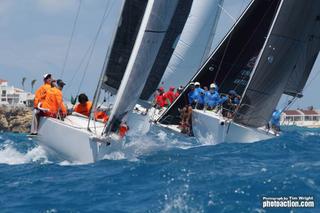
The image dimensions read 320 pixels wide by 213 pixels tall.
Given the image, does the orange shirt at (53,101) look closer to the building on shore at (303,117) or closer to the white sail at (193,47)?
the white sail at (193,47)

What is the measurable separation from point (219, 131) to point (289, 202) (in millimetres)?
9132

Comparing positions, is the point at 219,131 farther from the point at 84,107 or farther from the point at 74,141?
the point at 74,141

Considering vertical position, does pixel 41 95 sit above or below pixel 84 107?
above

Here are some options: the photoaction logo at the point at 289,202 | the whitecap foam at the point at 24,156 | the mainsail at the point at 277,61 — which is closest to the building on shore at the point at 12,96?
the mainsail at the point at 277,61

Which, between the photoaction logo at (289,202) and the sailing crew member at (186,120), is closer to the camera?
the photoaction logo at (289,202)

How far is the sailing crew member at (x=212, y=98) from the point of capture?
1900cm

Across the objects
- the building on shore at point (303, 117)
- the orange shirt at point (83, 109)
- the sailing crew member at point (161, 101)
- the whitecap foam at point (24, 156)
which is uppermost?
the orange shirt at point (83, 109)

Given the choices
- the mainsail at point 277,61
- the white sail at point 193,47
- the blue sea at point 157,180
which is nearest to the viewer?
the blue sea at point 157,180

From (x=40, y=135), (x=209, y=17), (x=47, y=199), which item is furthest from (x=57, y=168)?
(x=209, y=17)

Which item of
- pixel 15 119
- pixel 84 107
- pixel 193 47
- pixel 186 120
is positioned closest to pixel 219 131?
pixel 186 120

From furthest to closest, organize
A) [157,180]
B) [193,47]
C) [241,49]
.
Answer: [193,47], [241,49], [157,180]

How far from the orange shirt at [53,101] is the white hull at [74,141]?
350 millimetres

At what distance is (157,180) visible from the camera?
10.8 m

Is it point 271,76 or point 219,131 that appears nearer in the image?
point 219,131
